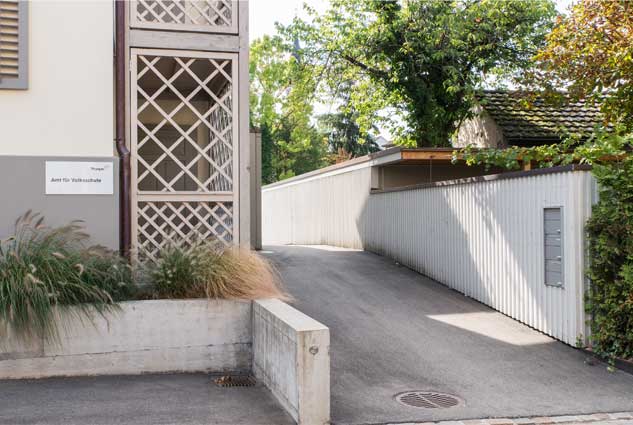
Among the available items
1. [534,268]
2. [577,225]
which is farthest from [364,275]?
[577,225]

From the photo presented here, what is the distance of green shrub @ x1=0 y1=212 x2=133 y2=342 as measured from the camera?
6578 mm

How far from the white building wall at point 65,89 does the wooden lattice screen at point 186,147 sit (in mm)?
520

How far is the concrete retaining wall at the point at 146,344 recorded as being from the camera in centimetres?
686

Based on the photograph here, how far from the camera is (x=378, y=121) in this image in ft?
73.0

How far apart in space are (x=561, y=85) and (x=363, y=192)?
16.1ft

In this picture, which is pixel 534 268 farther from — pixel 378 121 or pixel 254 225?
pixel 378 121

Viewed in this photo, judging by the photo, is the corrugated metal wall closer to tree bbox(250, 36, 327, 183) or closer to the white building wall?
the white building wall

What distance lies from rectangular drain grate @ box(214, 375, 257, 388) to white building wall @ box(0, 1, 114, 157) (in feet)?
10.2

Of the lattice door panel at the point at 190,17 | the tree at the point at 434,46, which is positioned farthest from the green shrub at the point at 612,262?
the tree at the point at 434,46

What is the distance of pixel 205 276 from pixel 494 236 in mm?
4381

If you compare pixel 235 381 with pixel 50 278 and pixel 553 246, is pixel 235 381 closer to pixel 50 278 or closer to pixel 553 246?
pixel 50 278

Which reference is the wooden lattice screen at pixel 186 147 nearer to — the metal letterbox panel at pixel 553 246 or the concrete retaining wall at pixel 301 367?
the concrete retaining wall at pixel 301 367

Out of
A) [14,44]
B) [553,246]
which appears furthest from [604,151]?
[14,44]

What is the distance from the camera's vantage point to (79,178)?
7.93 m
